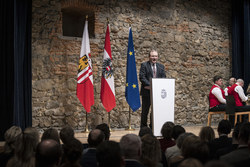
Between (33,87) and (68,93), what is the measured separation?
70 centimetres

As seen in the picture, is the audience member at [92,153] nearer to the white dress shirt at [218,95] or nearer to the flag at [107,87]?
the flag at [107,87]

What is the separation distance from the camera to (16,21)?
5270mm

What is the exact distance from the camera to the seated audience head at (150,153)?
2.32 meters

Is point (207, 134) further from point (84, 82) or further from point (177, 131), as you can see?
point (84, 82)

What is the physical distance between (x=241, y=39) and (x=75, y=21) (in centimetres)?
448

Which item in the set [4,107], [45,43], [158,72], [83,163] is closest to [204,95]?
[158,72]

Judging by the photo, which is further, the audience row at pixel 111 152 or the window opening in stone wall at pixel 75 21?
the window opening in stone wall at pixel 75 21

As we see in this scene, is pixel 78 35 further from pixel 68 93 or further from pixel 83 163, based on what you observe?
pixel 83 163

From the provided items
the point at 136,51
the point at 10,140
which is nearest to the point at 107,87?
the point at 136,51

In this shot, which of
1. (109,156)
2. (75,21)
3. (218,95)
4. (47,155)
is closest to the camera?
(109,156)

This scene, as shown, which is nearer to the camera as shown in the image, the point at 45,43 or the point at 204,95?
the point at 45,43

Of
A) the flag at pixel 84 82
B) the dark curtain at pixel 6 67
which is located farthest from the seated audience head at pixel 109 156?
the flag at pixel 84 82

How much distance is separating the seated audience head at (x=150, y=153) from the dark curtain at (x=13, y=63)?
3296 millimetres

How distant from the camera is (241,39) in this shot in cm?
827
